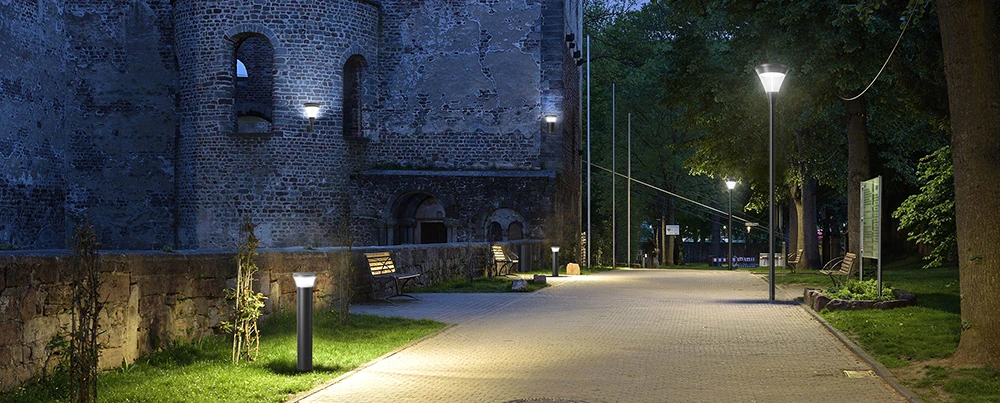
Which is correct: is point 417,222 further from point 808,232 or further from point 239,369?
point 239,369

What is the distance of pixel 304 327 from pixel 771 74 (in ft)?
37.8

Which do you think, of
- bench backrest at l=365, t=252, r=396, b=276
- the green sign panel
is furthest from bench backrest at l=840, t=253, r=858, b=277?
bench backrest at l=365, t=252, r=396, b=276

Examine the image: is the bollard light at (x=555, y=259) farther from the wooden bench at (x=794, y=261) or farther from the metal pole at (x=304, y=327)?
the metal pole at (x=304, y=327)

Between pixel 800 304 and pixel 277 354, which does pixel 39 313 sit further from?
pixel 800 304

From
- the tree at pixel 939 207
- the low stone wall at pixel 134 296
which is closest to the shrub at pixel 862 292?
the tree at pixel 939 207

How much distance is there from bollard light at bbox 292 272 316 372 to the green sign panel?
9551mm

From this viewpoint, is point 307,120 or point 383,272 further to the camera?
point 307,120

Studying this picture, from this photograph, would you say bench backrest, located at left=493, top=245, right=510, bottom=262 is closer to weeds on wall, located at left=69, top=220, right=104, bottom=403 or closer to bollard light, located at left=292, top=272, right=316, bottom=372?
bollard light, located at left=292, top=272, right=316, bottom=372

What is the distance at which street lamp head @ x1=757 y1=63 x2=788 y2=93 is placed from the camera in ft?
62.2

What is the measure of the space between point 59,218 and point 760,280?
72.7 ft

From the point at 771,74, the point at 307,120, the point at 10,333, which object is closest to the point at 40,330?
the point at 10,333

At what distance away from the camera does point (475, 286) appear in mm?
23297

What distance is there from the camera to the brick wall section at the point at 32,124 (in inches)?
1240

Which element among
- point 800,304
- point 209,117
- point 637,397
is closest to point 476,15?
point 209,117
